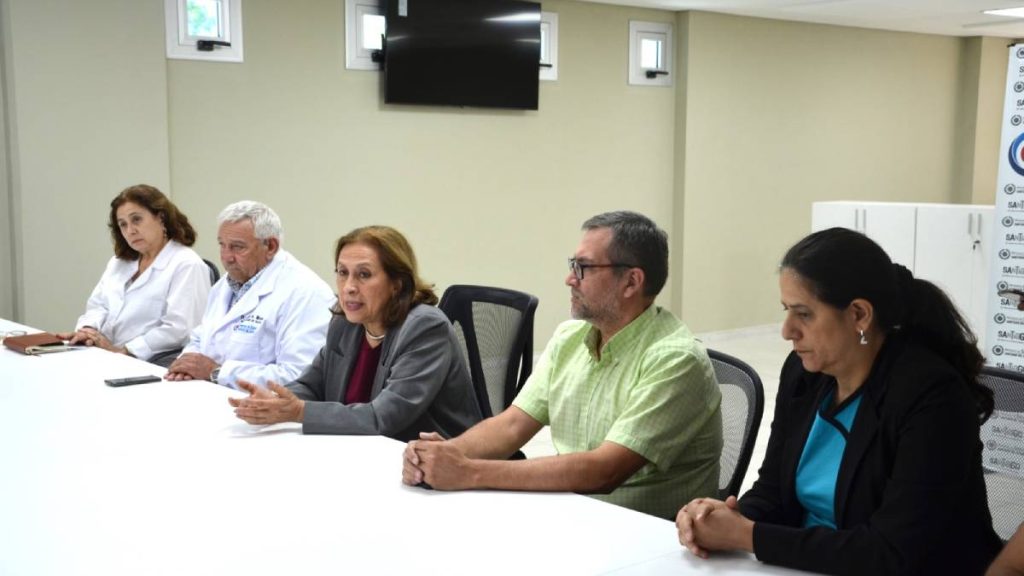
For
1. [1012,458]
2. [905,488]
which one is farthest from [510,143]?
[905,488]

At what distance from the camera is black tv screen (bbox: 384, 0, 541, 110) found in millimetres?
6539

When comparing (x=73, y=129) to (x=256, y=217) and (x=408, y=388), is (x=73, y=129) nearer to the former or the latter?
(x=256, y=217)

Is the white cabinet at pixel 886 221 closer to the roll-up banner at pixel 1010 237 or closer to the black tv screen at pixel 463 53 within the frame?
the roll-up banner at pixel 1010 237

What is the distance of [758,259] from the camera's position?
8711 millimetres

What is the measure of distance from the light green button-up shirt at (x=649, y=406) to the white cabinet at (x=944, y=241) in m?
4.25

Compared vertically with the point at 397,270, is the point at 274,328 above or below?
below

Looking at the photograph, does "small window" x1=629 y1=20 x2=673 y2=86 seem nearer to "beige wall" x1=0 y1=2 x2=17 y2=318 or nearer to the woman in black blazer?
"beige wall" x1=0 y1=2 x2=17 y2=318

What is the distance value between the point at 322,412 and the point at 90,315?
7.94ft

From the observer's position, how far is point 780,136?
8.68 m

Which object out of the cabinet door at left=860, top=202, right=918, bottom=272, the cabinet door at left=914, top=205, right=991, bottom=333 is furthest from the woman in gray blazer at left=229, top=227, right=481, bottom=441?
the cabinet door at left=860, top=202, right=918, bottom=272

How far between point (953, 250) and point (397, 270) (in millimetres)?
4978

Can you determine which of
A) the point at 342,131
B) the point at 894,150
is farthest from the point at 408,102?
the point at 894,150

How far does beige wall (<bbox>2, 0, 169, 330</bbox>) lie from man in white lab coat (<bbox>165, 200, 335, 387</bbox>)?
1.97 m

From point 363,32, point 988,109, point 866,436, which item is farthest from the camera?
point 988,109
